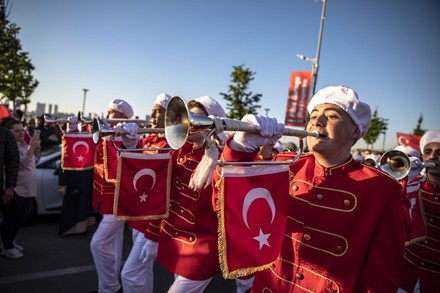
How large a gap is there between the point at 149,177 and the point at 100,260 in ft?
4.92

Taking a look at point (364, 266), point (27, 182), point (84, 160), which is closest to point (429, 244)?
point (364, 266)

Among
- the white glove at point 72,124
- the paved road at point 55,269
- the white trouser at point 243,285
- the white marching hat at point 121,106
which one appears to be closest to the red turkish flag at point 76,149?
the white glove at point 72,124

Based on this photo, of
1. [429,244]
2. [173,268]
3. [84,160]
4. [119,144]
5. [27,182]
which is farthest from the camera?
[27,182]

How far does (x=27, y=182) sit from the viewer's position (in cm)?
539

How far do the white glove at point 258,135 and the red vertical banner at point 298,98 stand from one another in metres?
14.7

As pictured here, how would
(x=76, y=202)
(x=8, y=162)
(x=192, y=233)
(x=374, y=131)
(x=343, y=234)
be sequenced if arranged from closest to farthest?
(x=343, y=234) → (x=192, y=233) → (x=8, y=162) → (x=76, y=202) → (x=374, y=131)

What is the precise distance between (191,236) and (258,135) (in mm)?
1424

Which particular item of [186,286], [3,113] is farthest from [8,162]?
[186,286]

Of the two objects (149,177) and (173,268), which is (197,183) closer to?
(173,268)

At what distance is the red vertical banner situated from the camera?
15.8 metres

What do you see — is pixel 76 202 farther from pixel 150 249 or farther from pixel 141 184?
pixel 141 184

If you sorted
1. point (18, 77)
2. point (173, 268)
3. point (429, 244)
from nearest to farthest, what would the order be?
point (173, 268), point (429, 244), point (18, 77)

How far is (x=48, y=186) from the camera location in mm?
6660

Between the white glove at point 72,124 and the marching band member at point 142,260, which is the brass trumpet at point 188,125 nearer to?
the marching band member at point 142,260
